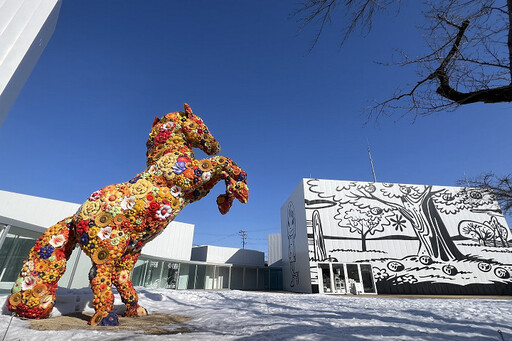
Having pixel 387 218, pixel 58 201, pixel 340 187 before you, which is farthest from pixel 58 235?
pixel 387 218

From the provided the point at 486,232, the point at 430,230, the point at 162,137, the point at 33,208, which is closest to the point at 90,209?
the point at 162,137

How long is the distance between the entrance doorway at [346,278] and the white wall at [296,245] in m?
0.84

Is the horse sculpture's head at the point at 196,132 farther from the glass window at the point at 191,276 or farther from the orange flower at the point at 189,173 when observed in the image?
the glass window at the point at 191,276

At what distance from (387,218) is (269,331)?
524 inches

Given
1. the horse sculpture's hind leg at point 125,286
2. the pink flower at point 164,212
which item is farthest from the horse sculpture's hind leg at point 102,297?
the pink flower at point 164,212

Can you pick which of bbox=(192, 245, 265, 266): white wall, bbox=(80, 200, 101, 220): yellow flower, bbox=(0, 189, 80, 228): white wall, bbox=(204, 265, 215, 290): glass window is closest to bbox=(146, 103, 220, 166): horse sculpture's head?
bbox=(80, 200, 101, 220): yellow flower

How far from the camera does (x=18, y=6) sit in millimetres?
1033

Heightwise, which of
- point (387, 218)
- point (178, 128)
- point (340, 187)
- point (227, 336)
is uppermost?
point (340, 187)

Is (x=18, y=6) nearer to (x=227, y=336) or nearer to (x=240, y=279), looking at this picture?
(x=227, y=336)

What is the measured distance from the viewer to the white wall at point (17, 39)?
952 millimetres

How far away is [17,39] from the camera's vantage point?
3.30 feet

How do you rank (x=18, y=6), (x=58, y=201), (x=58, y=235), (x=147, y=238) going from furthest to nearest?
1. (x=58, y=201)
2. (x=147, y=238)
3. (x=58, y=235)
4. (x=18, y=6)

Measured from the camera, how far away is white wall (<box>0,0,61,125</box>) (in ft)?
3.12

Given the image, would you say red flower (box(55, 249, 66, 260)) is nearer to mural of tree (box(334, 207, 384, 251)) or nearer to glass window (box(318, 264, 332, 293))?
glass window (box(318, 264, 332, 293))
